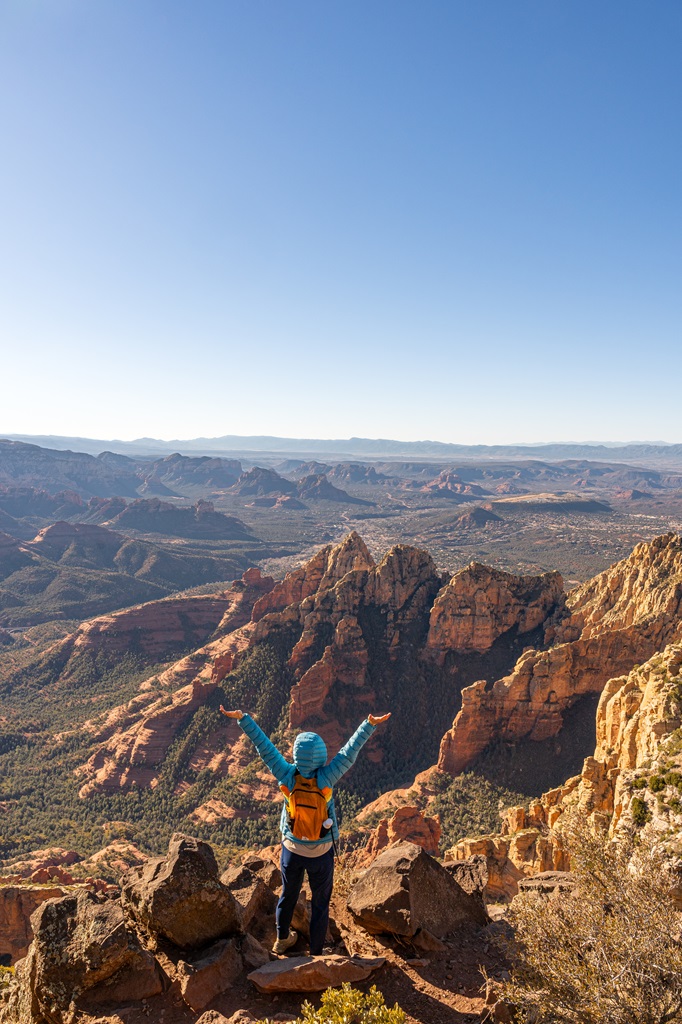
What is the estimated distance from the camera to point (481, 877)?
13734mm

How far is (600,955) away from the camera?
27.3ft

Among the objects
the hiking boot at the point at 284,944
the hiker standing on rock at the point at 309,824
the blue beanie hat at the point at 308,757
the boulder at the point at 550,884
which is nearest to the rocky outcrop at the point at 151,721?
the boulder at the point at 550,884

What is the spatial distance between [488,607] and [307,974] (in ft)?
190

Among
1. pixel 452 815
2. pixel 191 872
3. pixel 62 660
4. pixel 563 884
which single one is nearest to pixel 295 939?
pixel 191 872

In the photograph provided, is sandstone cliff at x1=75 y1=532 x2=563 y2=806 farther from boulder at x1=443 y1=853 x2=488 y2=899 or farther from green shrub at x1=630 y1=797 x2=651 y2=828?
boulder at x1=443 y1=853 x2=488 y2=899

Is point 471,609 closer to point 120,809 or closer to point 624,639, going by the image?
point 624,639

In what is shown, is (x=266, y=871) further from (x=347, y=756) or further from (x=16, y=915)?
(x=16, y=915)

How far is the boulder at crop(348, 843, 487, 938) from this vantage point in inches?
425

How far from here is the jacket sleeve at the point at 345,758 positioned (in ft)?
31.6

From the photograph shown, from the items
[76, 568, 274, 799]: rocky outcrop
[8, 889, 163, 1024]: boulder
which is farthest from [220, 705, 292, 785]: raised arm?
[76, 568, 274, 799]: rocky outcrop

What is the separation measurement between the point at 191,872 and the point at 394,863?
183 inches

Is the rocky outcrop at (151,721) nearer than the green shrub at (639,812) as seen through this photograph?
No

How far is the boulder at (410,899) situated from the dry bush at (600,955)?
3.96ft

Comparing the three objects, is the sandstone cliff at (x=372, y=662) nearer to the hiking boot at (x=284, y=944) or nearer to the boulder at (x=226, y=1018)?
the hiking boot at (x=284, y=944)
